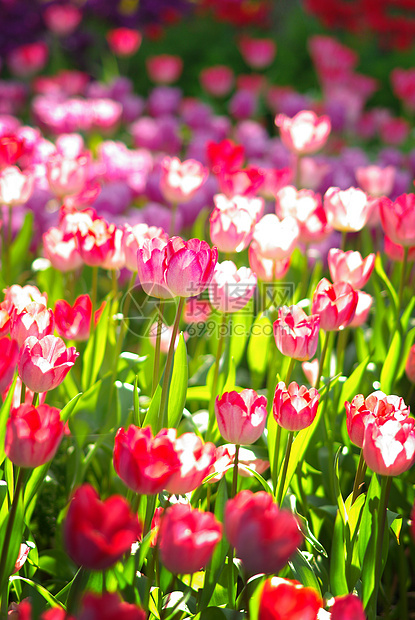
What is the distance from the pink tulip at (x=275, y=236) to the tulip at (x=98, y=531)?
2.70 ft

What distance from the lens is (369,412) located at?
1038mm

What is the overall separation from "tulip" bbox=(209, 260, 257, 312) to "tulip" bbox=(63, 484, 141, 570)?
653 mm

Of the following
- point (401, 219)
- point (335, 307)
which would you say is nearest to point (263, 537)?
point (335, 307)

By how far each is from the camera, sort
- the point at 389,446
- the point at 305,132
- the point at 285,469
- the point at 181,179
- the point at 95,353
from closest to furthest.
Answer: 1. the point at 389,446
2. the point at 285,469
3. the point at 95,353
4. the point at 181,179
5. the point at 305,132

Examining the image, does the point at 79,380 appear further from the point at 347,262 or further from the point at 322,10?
the point at 322,10

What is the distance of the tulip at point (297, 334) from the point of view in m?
1.17

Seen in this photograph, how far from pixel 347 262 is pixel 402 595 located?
2.15 feet

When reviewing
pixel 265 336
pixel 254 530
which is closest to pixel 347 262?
pixel 265 336

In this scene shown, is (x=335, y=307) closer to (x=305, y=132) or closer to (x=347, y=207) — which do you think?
(x=347, y=207)

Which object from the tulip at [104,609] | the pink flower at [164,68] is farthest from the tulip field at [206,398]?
the pink flower at [164,68]

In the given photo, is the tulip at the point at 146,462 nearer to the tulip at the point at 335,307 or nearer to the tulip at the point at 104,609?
the tulip at the point at 104,609

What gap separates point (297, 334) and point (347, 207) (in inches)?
20.1

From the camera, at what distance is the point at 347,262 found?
4.58 feet

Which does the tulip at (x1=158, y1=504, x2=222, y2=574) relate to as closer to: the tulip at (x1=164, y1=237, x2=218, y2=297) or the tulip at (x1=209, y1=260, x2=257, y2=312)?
the tulip at (x1=164, y1=237, x2=218, y2=297)
